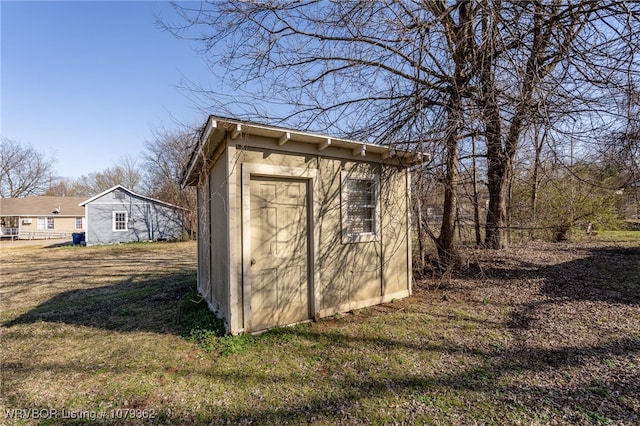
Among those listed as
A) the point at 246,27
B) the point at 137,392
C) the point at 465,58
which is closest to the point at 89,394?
the point at 137,392

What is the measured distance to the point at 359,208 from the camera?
510cm

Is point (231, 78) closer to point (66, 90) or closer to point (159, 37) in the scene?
point (159, 37)

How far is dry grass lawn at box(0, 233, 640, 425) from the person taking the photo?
8.09ft

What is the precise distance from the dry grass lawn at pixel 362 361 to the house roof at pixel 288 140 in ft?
8.62

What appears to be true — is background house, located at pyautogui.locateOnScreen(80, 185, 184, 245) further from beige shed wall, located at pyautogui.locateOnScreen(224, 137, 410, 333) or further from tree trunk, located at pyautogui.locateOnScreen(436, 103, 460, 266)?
tree trunk, located at pyautogui.locateOnScreen(436, 103, 460, 266)

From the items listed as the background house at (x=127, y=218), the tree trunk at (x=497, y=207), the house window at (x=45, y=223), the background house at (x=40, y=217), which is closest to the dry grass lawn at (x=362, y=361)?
the tree trunk at (x=497, y=207)

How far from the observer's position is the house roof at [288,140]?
11.9 feet

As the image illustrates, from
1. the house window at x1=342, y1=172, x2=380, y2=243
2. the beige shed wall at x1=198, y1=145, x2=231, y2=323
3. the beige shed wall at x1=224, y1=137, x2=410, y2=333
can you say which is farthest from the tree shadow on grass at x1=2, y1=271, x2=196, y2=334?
the house window at x1=342, y1=172, x2=380, y2=243

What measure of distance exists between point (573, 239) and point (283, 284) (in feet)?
41.2

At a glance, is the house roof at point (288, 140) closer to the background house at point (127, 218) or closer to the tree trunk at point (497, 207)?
the tree trunk at point (497, 207)

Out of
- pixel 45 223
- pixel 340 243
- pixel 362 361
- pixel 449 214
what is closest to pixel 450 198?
pixel 449 214

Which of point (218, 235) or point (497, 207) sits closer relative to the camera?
point (218, 235)

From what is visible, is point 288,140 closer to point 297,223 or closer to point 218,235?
point 297,223

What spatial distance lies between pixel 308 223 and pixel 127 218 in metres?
19.4
